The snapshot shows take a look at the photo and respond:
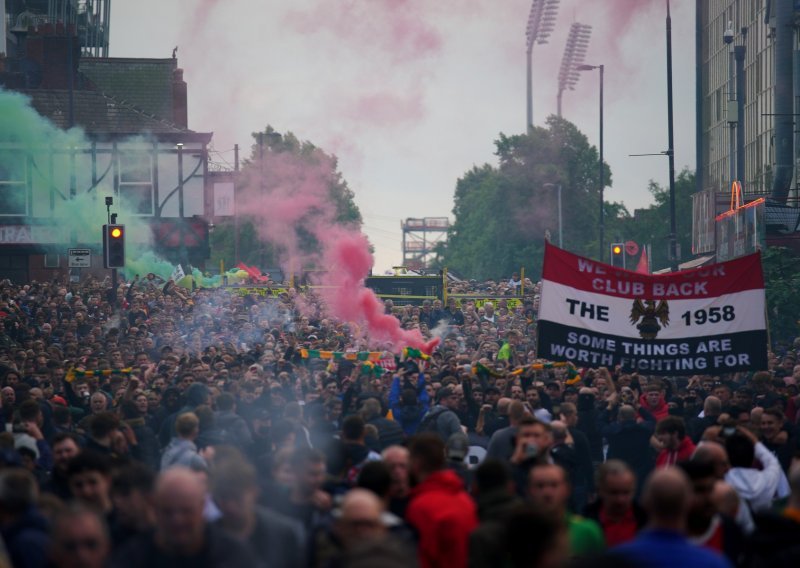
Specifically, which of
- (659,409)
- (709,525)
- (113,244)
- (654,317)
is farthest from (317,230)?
(709,525)

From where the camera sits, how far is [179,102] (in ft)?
225

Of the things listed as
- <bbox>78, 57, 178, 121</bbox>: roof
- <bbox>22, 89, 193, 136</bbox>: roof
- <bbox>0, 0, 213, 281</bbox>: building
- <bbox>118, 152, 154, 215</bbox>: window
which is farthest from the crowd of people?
<bbox>78, 57, 178, 121</bbox>: roof

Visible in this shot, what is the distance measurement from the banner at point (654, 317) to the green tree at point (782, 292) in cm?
1169

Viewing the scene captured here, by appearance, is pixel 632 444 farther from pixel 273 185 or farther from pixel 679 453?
pixel 273 185

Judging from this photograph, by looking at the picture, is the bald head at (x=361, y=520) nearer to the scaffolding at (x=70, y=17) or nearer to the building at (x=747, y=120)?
the building at (x=747, y=120)

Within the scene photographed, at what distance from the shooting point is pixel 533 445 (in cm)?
924

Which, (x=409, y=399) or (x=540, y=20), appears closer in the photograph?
(x=409, y=399)

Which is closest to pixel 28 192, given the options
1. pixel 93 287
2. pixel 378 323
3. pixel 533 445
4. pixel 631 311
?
pixel 93 287

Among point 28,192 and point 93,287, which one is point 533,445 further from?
point 28,192

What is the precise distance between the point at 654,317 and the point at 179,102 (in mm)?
55012

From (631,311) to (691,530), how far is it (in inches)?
338

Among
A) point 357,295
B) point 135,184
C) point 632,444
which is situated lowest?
point 632,444

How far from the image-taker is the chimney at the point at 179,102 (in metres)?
68.2

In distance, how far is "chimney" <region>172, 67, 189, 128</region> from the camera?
68.2 metres
